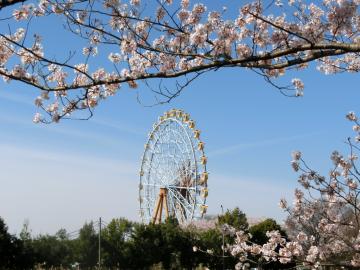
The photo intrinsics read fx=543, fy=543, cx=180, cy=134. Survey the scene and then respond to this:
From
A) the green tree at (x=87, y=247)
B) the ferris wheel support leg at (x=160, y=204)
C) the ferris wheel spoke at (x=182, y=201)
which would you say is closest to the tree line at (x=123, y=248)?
the green tree at (x=87, y=247)

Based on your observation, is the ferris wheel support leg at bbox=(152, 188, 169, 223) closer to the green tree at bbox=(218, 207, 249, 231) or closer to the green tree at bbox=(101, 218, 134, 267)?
the green tree at bbox=(218, 207, 249, 231)

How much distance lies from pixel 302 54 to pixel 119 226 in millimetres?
14940

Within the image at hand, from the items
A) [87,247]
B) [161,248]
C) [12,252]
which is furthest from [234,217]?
[12,252]

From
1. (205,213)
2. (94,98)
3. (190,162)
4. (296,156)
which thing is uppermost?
(190,162)

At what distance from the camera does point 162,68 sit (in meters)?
4.44

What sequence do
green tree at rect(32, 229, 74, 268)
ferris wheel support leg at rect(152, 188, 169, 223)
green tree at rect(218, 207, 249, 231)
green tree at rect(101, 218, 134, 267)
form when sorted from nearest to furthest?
1. green tree at rect(32, 229, 74, 268)
2. green tree at rect(101, 218, 134, 267)
3. green tree at rect(218, 207, 249, 231)
4. ferris wheel support leg at rect(152, 188, 169, 223)

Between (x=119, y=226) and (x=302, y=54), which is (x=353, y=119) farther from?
(x=119, y=226)

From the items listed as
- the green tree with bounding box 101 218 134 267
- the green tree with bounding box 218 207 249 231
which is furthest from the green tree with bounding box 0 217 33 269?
the green tree with bounding box 218 207 249 231

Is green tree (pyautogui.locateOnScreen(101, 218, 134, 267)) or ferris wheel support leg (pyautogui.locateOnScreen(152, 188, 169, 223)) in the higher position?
ferris wheel support leg (pyautogui.locateOnScreen(152, 188, 169, 223))

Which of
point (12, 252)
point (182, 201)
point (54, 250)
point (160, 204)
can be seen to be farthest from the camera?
point (160, 204)

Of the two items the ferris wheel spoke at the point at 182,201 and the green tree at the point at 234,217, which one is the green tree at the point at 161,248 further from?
the ferris wheel spoke at the point at 182,201

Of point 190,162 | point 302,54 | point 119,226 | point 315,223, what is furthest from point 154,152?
point 302,54

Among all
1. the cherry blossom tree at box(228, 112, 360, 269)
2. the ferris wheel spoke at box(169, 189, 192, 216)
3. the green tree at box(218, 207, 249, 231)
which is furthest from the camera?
the ferris wheel spoke at box(169, 189, 192, 216)

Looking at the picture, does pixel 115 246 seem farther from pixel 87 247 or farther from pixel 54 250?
pixel 54 250
